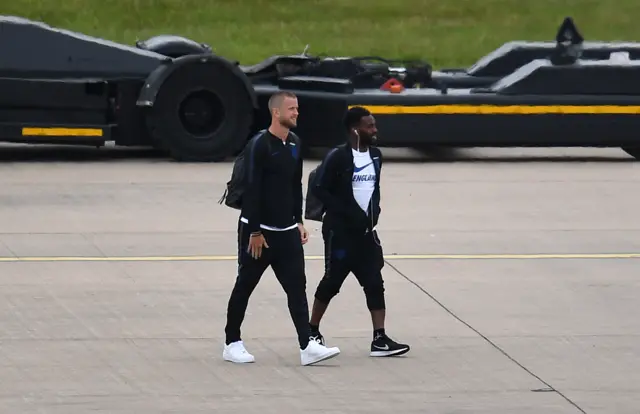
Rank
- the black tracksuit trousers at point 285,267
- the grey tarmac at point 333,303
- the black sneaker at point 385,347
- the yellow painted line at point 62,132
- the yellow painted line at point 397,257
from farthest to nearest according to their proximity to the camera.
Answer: the yellow painted line at point 62,132 → the yellow painted line at point 397,257 → the black sneaker at point 385,347 → the black tracksuit trousers at point 285,267 → the grey tarmac at point 333,303

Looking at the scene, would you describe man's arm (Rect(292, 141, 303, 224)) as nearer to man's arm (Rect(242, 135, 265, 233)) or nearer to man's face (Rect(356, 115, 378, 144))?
man's arm (Rect(242, 135, 265, 233))

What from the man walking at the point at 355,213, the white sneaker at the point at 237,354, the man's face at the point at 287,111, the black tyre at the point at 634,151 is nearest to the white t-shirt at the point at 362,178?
the man walking at the point at 355,213

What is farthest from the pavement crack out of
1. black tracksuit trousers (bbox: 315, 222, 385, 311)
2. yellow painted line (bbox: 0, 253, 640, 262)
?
black tracksuit trousers (bbox: 315, 222, 385, 311)

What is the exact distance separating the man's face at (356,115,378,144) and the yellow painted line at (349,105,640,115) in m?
8.59

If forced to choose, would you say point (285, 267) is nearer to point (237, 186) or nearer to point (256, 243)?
point (256, 243)

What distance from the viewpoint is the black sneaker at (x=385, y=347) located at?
8547 millimetres

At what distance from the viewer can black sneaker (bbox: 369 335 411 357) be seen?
8.55 meters

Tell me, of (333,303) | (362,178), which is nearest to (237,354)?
(362,178)

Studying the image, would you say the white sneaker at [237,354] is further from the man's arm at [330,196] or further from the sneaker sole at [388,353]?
the man's arm at [330,196]

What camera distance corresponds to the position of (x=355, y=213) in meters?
8.62

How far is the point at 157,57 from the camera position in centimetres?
1750

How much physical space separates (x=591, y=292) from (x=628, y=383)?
2566mm

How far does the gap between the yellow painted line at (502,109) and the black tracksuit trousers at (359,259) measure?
340 inches

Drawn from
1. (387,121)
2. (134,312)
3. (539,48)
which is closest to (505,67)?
(539,48)
